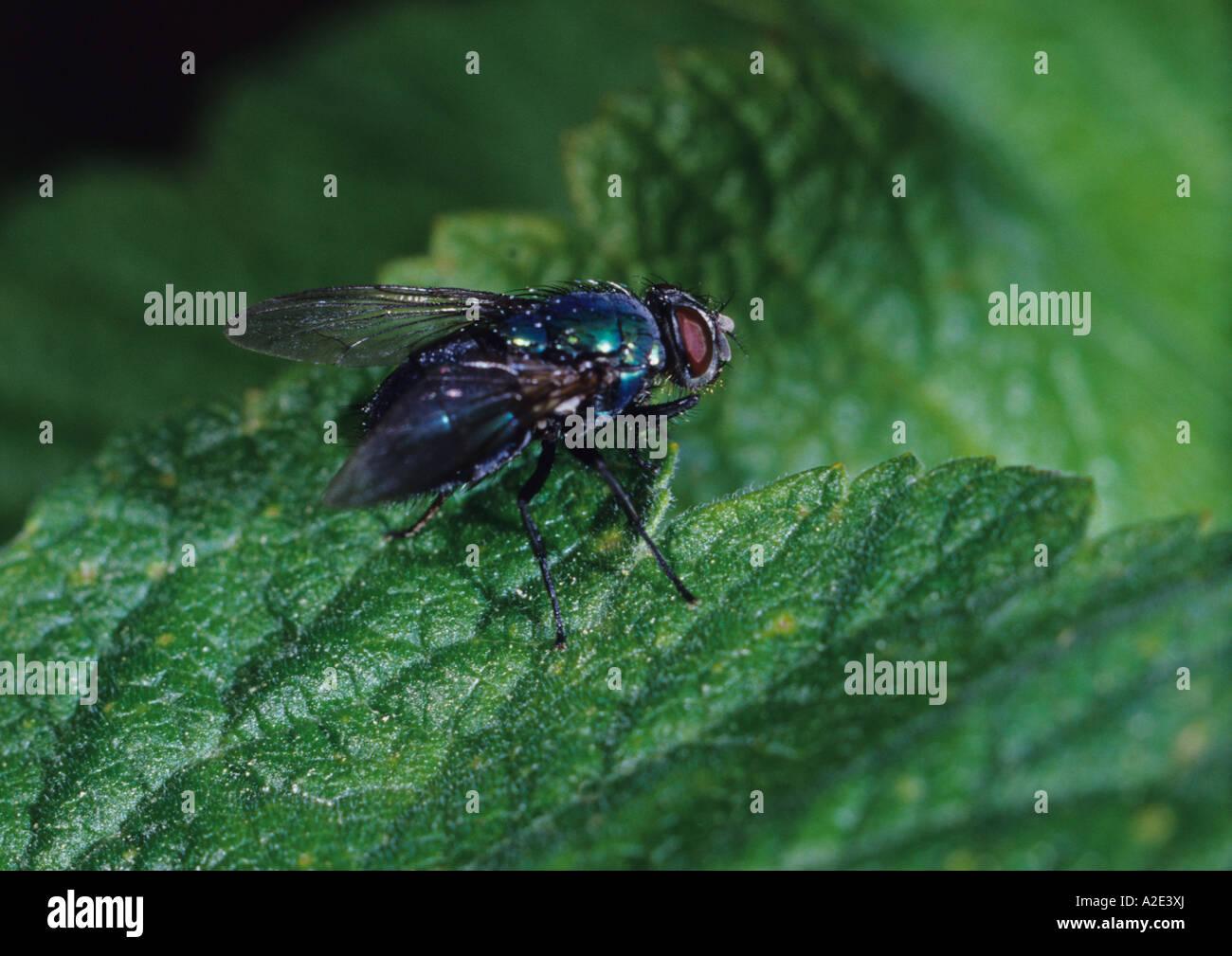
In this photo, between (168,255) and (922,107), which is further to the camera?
(168,255)

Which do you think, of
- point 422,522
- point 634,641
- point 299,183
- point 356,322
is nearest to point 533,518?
point 422,522

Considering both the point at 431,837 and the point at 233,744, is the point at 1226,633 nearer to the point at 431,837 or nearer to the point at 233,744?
the point at 431,837

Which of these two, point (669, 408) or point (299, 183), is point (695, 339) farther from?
point (299, 183)

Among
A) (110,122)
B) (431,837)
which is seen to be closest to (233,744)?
(431,837)

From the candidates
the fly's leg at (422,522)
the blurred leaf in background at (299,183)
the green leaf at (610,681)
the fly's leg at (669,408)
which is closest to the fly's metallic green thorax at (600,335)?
the fly's leg at (669,408)

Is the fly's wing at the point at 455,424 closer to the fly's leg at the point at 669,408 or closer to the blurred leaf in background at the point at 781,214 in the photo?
the fly's leg at the point at 669,408

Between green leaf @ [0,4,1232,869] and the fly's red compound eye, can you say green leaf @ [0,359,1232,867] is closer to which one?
green leaf @ [0,4,1232,869]
